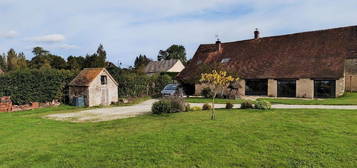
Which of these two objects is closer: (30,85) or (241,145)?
(241,145)

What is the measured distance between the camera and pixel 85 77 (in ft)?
59.5

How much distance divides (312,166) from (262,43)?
80.5 ft

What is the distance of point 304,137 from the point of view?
21.0ft

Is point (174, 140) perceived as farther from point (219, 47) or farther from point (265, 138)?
point (219, 47)

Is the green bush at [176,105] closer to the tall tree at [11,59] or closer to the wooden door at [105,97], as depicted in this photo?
the wooden door at [105,97]

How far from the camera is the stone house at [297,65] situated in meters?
20.3

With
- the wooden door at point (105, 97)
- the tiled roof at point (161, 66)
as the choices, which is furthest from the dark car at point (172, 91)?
the tiled roof at point (161, 66)

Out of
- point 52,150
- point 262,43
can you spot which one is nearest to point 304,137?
point 52,150

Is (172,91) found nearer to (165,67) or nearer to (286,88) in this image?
(286,88)

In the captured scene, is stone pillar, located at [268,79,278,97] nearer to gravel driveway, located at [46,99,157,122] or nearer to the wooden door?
gravel driveway, located at [46,99,157,122]

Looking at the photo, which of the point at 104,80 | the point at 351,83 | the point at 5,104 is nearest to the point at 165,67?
the point at 104,80

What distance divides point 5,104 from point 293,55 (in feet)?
83.9

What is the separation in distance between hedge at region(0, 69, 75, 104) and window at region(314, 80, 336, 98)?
22292mm

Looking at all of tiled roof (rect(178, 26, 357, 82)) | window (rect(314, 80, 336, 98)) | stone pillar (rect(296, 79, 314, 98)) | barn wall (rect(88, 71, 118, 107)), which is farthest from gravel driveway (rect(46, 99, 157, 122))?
window (rect(314, 80, 336, 98))
